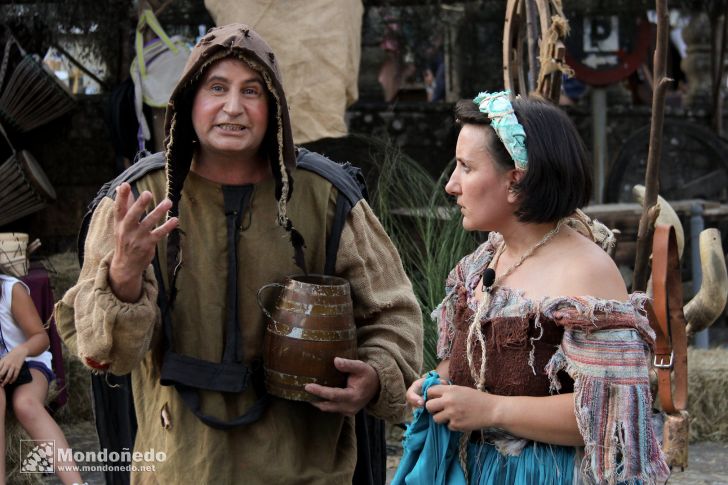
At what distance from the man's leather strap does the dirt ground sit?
5.03 feet

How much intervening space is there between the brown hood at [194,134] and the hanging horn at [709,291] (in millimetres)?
2425

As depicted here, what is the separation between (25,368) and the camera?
5062 mm

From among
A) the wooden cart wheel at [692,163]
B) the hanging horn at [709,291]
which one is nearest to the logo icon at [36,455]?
the hanging horn at [709,291]

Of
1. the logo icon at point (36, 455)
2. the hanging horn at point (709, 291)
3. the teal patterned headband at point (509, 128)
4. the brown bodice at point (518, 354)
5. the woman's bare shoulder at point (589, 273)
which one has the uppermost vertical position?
the teal patterned headband at point (509, 128)

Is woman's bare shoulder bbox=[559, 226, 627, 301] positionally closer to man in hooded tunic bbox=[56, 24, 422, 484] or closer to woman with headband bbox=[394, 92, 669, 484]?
woman with headband bbox=[394, 92, 669, 484]

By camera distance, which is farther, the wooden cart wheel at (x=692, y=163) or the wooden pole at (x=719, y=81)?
the wooden pole at (x=719, y=81)

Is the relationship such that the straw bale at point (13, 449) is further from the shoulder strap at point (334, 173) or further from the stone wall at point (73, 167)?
the shoulder strap at point (334, 173)

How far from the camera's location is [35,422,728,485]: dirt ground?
17.2 ft

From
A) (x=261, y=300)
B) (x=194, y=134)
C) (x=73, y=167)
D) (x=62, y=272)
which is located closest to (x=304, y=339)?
(x=261, y=300)

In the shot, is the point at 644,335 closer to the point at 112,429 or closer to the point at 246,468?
the point at 246,468

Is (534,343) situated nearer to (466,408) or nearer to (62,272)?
(466,408)

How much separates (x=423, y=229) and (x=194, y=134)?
3197 millimetres

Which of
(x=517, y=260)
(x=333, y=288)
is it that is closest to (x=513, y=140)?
(x=517, y=260)

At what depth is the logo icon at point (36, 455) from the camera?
4.92 m
